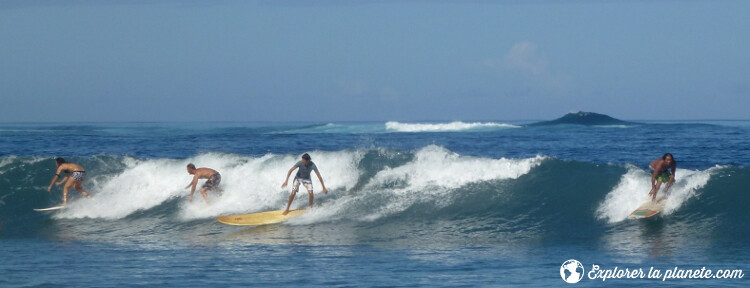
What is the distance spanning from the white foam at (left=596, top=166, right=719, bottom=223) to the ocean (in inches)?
1.7

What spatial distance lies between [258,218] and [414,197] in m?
3.79

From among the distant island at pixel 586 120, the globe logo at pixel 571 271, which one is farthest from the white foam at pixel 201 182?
the distant island at pixel 586 120

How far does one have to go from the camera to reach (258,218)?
17.0 metres

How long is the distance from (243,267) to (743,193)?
11.2m

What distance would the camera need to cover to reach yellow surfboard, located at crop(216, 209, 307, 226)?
660 inches

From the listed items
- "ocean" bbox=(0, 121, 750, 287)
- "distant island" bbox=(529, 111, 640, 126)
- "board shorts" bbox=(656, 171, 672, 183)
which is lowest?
"ocean" bbox=(0, 121, 750, 287)

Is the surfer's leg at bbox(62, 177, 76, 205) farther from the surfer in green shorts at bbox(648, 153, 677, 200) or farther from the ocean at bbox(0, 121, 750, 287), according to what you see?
the surfer in green shorts at bbox(648, 153, 677, 200)

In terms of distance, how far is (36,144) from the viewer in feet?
143

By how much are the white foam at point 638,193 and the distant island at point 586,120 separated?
47.6 meters

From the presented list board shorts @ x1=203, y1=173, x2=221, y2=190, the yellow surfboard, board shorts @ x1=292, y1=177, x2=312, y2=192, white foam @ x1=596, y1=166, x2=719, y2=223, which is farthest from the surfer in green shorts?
board shorts @ x1=203, y1=173, x2=221, y2=190

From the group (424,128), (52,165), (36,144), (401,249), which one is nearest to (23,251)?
(401,249)

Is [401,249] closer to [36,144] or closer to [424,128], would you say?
[36,144]

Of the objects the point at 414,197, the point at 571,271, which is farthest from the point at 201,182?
the point at 571,271

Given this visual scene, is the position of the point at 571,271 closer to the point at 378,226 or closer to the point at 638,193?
the point at 378,226
